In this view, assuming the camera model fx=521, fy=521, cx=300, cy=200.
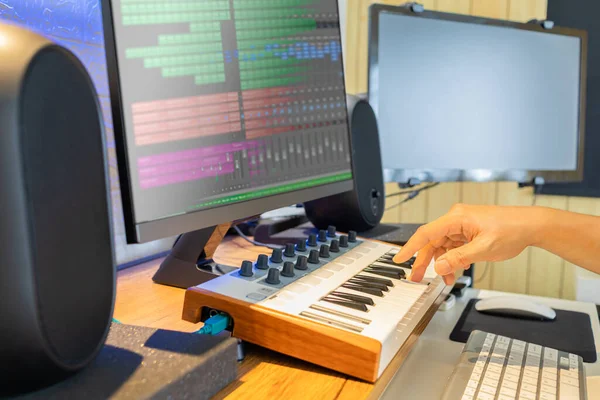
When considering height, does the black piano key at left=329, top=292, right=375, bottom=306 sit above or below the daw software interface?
below

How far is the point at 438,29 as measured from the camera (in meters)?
1.47

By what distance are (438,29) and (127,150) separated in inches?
45.2

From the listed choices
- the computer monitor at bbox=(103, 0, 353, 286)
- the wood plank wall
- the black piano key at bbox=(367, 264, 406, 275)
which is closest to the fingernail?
the black piano key at bbox=(367, 264, 406, 275)

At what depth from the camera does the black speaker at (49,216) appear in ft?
1.25

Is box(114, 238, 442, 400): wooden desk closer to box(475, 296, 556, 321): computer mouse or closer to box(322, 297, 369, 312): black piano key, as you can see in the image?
box(322, 297, 369, 312): black piano key

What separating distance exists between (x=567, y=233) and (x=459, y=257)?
7.5 inches

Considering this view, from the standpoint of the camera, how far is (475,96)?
1.52 meters

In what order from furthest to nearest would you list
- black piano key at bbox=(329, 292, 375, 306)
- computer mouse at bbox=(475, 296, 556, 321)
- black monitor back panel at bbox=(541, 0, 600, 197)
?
black monitor back panel at bbox=(541, 0, 600, 197)
computer mouse at bbox=(475, 296, 556, 321)
black piano key at bbox=(329, 292, 375, 306)

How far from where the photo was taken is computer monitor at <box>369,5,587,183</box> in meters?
1.45

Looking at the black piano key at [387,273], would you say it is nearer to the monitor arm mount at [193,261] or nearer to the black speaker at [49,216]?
the monitor arm mount at [193,261]

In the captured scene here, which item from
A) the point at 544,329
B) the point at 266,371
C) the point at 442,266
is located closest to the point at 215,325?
the point at 266,371

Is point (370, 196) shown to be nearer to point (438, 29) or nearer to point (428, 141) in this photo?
point (428, 141)

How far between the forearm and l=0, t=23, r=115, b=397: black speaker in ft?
1.89

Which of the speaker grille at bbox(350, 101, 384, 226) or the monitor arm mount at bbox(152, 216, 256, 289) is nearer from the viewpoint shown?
the monitor arm mount at bbox(152, 216, 256, 289)
